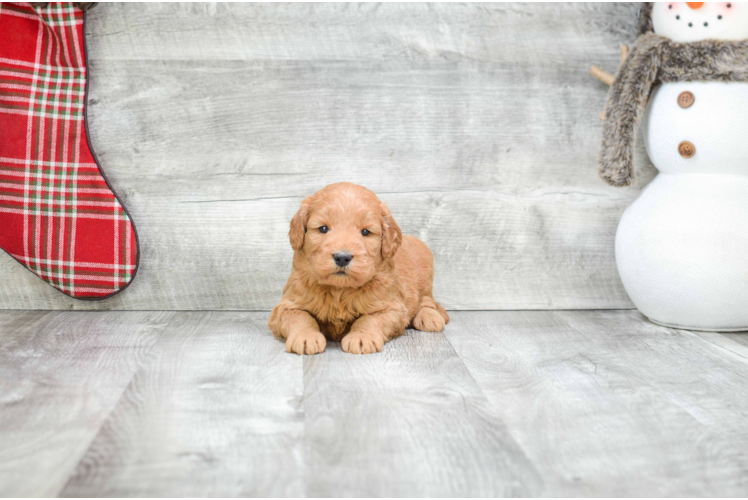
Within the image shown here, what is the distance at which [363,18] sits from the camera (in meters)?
1.96

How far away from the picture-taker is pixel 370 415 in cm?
115

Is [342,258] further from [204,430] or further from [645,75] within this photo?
[645,75]

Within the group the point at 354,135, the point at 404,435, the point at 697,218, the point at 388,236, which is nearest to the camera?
the point at 404,435

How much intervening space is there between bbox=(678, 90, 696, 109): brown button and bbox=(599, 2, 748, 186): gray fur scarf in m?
0.04

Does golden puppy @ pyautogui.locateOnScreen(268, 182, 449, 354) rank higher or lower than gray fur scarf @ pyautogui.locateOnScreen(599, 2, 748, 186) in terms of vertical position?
lower

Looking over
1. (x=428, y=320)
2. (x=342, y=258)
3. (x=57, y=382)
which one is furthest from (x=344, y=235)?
(x=57, y=382)

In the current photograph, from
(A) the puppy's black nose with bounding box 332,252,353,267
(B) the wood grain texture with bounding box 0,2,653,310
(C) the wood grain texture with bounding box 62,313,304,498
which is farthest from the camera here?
(B) the wood grain texture with bounding box 0,2,653,310

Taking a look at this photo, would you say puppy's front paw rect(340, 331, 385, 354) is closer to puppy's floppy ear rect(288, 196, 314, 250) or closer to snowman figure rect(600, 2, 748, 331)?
puppy's floppy ear rect(288, 196, 314, 250)

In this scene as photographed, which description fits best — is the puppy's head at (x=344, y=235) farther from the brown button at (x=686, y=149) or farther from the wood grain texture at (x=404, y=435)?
the brown button at (x=686, y=149)

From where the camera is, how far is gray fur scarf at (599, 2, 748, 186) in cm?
167

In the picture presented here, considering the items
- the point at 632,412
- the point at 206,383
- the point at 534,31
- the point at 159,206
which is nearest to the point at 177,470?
the point at 206,383

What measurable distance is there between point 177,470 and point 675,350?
1.27m

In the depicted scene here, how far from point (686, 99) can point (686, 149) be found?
0.14 metres

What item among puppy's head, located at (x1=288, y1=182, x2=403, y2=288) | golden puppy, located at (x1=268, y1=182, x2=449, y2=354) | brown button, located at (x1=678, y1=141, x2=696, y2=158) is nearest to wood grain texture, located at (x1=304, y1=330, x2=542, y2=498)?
golden puppy, located at (x1=268, y1=182, x2=449, y2=354)
